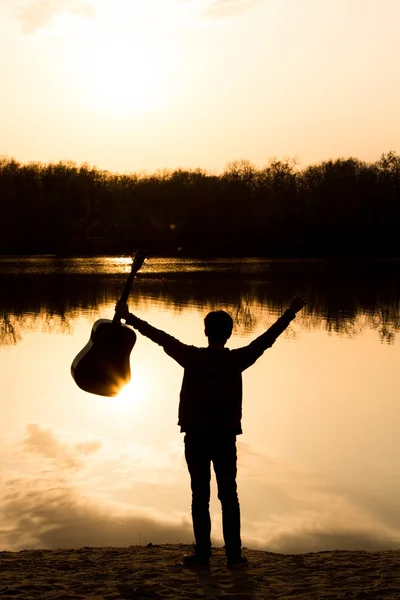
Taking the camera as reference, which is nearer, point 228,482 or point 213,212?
point 228,482

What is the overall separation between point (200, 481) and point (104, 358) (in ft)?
3.26

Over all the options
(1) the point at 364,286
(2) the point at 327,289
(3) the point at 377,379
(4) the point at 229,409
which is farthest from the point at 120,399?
(1) the point at 364,286

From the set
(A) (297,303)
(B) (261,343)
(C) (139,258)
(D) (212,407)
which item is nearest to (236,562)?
(D) (212,407)

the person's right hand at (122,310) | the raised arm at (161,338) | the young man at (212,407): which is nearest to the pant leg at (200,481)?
the young man at (212,407)

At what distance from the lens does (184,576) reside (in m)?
4.95

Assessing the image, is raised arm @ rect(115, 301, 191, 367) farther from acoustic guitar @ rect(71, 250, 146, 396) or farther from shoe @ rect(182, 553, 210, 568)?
Answer: shoe @ rect(182, 553, 210, 568)

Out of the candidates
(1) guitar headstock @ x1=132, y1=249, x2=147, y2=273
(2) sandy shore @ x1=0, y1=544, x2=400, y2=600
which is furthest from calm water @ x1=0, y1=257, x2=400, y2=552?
(1) guitar headstock @ x1=132, y1=249, x2=147, y2=273

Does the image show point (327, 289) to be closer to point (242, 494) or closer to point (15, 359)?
point (15, 359)

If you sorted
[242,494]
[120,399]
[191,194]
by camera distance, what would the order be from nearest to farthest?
[242,494] → [120,399] → [191,194]

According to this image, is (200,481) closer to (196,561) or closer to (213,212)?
(196,561)

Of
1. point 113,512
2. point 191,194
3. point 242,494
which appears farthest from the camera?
point 191,194

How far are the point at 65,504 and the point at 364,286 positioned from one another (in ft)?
118

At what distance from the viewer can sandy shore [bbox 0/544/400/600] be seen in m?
4.62

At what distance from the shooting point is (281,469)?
29.2ft
